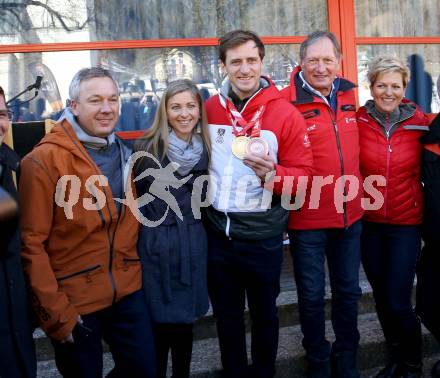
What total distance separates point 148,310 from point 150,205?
548 millimetres

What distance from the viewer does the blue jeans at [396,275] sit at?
3.53 meters

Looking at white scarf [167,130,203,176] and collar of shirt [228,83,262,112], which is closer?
white scarf [167,130,203,176]

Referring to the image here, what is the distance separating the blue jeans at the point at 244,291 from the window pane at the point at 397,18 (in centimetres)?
356

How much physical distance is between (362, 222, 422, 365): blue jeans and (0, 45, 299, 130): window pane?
2540mm

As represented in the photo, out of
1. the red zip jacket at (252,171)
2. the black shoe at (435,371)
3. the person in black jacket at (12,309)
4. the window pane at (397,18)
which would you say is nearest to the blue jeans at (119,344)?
the person in black jacket at (12,309)

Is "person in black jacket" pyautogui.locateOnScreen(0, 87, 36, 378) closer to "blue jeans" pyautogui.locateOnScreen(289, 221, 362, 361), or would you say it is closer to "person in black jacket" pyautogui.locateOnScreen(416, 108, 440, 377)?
"blue jeans" pyautogui.locateOnScreen(289, 221, 362, 361)

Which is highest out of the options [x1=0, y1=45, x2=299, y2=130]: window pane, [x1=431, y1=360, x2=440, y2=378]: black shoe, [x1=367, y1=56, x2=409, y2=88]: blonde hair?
[x1=0, y1=45, x2=299, y2=130]: window pane

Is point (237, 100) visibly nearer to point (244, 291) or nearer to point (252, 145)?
point (252, 145)

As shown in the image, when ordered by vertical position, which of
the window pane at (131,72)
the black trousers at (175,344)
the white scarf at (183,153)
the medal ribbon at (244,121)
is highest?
the window pane at (131,72)

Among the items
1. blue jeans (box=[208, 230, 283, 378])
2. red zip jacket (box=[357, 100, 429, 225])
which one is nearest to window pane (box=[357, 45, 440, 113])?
red zip jacket (box=[357, 100, 429, 225])

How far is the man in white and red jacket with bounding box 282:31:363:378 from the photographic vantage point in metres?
3.38

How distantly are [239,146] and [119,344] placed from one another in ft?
3.94

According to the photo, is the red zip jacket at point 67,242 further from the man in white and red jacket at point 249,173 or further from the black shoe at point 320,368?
the black shoe at point 320,368

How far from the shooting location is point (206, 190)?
10.5 ft
